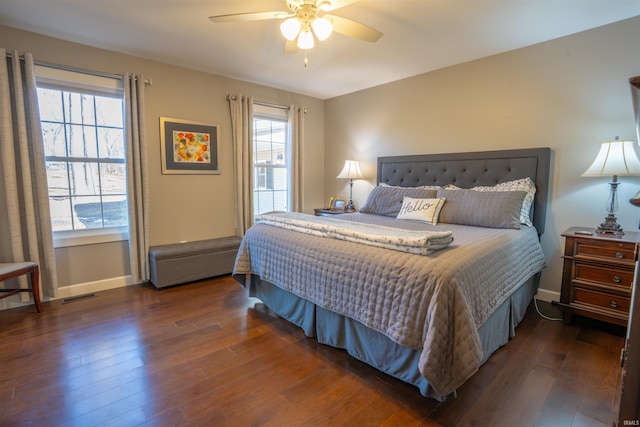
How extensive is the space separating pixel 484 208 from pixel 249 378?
2.32 m

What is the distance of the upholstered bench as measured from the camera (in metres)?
3.32

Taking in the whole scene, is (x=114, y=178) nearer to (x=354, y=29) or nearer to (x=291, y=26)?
(x=291, y=26)

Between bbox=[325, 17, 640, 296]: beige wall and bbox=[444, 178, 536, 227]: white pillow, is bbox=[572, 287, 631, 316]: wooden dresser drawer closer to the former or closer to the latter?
bbox=[325, 17, 640, 296]: beige wall

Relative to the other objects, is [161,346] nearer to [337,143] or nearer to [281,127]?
[281,127]

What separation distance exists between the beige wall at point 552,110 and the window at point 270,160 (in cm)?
171

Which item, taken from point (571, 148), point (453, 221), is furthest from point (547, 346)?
point (571, 148)

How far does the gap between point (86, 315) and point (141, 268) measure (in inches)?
31.0

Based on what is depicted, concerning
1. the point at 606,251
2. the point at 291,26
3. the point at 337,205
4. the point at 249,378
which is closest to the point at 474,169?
the point at 606,251

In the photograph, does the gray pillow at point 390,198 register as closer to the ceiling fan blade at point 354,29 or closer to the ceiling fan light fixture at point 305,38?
the ceiling fan blade at point 354,29

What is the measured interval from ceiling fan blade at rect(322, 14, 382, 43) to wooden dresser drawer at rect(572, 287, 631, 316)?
2.49 meters

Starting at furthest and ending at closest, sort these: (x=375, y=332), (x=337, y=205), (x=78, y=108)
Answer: (x=337, y=205)
(x=78, y=108)
(x=375, y=332)

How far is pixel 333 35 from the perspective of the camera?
279 cm

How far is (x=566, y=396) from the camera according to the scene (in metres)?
1.73

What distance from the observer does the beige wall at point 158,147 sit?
3.01m
